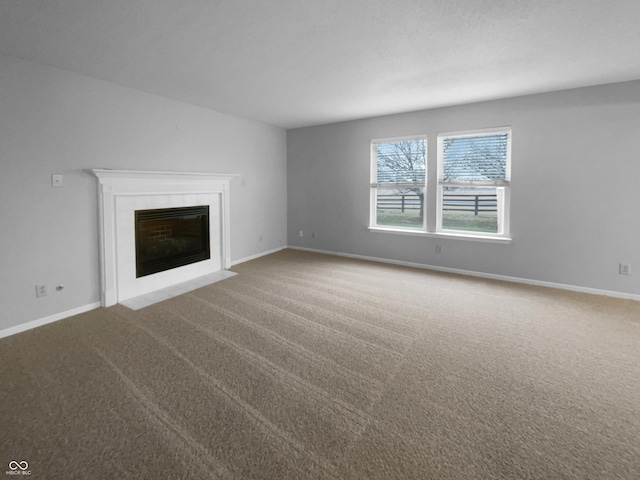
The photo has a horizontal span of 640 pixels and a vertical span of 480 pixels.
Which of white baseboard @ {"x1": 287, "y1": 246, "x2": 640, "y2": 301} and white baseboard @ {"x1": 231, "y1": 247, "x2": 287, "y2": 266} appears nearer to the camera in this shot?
white baseboard @ {"x1": 287, "y1": 246, "x2": 640, "y2": 301}

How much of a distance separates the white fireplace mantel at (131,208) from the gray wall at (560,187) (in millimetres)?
3075

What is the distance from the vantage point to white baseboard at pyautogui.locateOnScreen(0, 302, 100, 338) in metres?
2.72

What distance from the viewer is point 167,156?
4.04 meters

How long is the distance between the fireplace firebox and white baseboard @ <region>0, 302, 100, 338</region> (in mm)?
599

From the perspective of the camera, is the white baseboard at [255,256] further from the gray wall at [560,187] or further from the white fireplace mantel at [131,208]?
the gray wall at [560,187]

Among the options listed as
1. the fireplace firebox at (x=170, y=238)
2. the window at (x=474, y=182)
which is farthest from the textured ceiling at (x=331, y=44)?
the fireplace firebox at (x=170, y=238)

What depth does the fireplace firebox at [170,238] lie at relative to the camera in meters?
3.79

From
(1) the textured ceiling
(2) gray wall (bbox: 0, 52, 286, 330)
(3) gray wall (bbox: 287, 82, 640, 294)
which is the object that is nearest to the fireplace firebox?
(2) gray wall (bbox: 0, 52, 286, 330)

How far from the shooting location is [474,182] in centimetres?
446

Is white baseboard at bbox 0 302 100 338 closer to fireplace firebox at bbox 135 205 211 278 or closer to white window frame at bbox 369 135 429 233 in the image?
fireplace firebox at bbox 135 205 211 278

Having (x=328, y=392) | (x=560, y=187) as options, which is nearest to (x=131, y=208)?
(x=328, y=392)

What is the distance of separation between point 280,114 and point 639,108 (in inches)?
180

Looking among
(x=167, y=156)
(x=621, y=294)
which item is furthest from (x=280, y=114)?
(x=621, y=294)

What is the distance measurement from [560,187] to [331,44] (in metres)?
3.43
